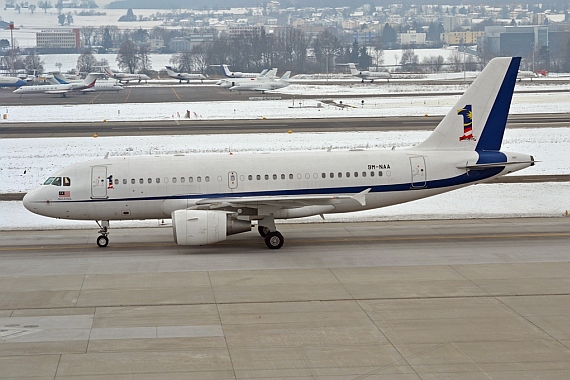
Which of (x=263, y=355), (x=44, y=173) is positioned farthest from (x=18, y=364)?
(x=44, y=173)

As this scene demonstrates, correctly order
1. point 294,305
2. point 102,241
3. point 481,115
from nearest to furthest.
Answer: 1. point 294,305
2. point 102,241
3. point 481,115

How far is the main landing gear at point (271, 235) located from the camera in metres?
29.5

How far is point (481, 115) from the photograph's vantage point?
3139 centimetres

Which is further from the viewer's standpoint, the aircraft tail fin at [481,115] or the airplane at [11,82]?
the airplane at [11,82]

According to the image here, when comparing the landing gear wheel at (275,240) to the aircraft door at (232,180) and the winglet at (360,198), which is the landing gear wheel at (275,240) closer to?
the aircraft door at (232,180)

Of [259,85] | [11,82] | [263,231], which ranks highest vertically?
[11,82]

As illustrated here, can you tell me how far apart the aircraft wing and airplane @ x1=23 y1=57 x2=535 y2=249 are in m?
0.04

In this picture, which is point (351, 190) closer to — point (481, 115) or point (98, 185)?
point (481, 115)

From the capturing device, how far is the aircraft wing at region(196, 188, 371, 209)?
28922mm

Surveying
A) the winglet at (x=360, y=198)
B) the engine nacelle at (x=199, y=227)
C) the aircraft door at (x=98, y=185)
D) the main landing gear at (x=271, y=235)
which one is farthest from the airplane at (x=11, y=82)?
the winglet at (x=360, y=198)

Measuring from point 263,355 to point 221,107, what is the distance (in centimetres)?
7573

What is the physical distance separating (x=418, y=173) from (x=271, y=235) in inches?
233

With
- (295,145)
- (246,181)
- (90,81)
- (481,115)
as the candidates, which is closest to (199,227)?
(246,181)

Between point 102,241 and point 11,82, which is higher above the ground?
point 11,82
